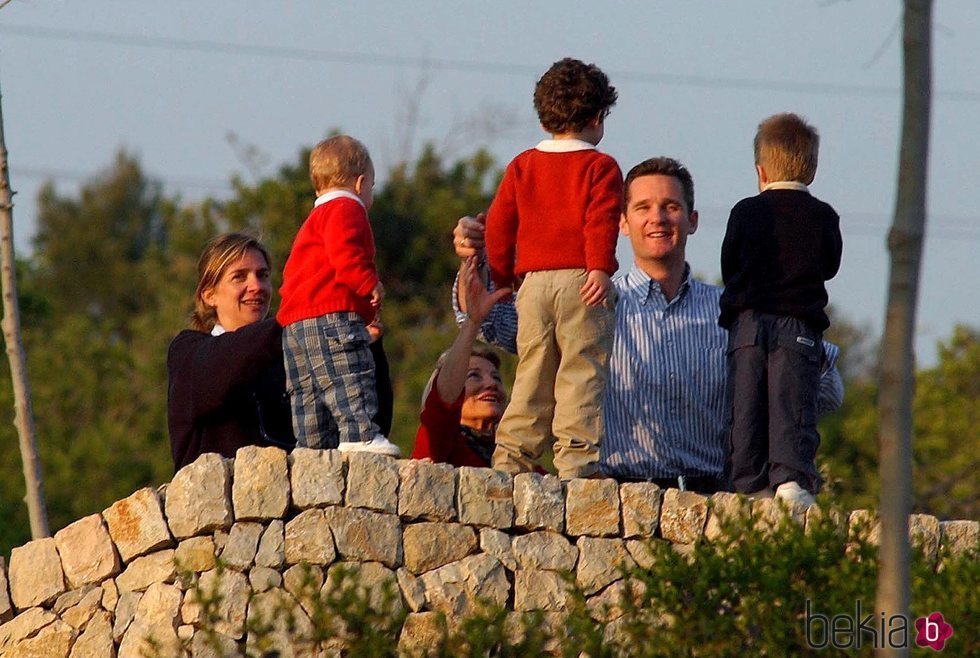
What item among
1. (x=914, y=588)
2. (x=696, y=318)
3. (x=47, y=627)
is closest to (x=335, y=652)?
(x=47, y=627)

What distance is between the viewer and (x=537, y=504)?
6551 mm

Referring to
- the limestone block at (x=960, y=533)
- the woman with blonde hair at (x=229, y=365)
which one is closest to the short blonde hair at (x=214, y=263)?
the woman with blonde hair at (x=229, y=365)

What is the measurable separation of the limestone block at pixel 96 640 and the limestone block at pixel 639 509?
2.05 meters

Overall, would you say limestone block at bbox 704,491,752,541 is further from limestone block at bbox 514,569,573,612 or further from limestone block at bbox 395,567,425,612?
limestone block at bbox 395,567,425,612

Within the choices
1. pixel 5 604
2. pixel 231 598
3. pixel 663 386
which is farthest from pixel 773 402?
pixel 5 604

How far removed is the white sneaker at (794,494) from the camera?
22.0 ft

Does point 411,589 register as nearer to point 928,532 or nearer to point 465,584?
point 465,584

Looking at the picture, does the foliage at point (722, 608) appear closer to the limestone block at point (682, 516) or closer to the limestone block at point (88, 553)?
the limestone block at point (682, 516)

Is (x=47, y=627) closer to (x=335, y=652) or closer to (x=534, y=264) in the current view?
(x=335, y=652)

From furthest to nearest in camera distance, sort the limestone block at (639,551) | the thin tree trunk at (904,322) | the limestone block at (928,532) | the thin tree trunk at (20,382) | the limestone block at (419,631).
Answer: the thin tree trunk at (20,382)
the limestone block at (928,532)
the limestone block at (639,551)
the limestone block at (419,631)
the thin tree trunk at (904,322)

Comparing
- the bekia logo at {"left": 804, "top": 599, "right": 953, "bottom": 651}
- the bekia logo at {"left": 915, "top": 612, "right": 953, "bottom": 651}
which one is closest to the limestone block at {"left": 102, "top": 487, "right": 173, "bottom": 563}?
the bekia logo at {"left": 804, "top": 599, "right": 953, "bottom": 651}

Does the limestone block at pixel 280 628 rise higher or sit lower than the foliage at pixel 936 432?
lower

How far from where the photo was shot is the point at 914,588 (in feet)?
18.5

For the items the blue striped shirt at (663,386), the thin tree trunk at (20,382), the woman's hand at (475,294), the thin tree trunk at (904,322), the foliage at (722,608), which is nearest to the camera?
the thin tree trunk at (904,322)
